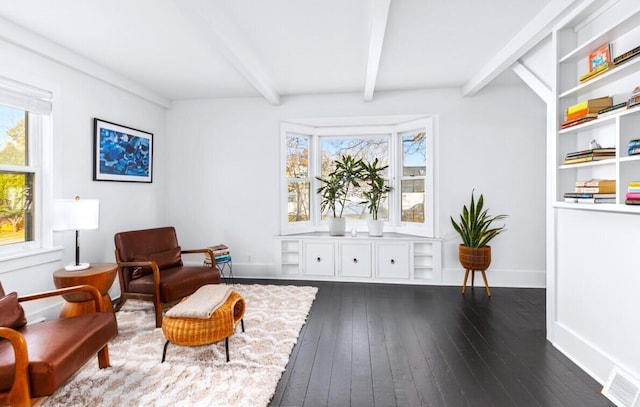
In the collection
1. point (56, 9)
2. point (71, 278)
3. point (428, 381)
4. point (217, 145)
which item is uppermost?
point (56, 9)

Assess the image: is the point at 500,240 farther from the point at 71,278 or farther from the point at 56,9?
the point at 56,9

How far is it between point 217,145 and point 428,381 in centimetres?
393

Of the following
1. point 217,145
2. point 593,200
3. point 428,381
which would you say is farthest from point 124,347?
point 593,200

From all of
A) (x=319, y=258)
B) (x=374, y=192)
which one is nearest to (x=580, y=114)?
(x=374, y=192)

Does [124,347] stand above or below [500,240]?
below

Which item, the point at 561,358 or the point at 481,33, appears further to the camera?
the point at 481,33

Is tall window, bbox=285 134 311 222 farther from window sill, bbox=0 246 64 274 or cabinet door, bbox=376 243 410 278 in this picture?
window sill, bbox=0 246 64 274

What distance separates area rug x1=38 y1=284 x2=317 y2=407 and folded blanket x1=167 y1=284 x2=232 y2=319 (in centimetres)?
37

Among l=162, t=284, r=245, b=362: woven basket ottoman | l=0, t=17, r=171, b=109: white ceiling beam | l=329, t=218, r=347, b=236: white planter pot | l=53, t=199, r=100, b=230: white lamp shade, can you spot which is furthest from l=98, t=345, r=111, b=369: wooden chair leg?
l=329, t=218, r=347, b=236: white planter pot

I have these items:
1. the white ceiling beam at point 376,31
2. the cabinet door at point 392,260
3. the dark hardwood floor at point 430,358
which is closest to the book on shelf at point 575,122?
the white ceiling beam at point 376,31

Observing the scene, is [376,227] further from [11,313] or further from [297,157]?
[11,313]

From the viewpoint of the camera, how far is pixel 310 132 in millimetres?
4785

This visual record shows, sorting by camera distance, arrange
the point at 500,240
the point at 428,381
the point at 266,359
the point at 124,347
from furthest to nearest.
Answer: the point at 500,240 → the point at 124,347 → the point at 266,359 → the point at 428,381

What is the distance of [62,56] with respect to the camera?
2934 millimetres
